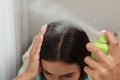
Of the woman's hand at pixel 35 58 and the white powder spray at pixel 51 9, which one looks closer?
the woman's hand at pixel 35 58

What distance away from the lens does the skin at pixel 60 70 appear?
0.93 meters

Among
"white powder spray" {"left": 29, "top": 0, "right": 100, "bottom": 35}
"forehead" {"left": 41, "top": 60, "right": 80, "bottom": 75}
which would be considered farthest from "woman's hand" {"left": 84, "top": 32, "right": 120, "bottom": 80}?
"white powder spray" {"left": 29, "top": 0, "right": 100, "bottom": 35}

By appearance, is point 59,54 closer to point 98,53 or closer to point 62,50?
point 62,50

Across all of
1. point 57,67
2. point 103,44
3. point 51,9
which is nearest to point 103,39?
point 103,44

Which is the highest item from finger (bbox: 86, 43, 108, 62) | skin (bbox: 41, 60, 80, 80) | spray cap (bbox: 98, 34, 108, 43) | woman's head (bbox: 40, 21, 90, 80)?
spray cap (bbox: 98, 34, 108, 43)

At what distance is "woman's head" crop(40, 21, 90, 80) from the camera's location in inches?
37.1

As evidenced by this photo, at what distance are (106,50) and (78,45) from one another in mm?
280

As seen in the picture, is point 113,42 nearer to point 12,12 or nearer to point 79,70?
point 79,70

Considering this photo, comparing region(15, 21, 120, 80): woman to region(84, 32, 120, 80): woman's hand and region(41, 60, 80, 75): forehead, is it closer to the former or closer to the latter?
region(41, 60, 80, 75): forehead

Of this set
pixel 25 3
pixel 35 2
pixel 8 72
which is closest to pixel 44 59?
pixel 8 72

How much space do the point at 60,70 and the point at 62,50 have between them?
0.28 feet

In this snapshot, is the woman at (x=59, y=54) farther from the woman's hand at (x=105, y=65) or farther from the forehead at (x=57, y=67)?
the woman's hand at (x=105, y=65)

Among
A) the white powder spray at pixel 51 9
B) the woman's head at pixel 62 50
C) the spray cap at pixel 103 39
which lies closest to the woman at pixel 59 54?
the woman's head at pixel 62 50

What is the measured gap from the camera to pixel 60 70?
935 mm
